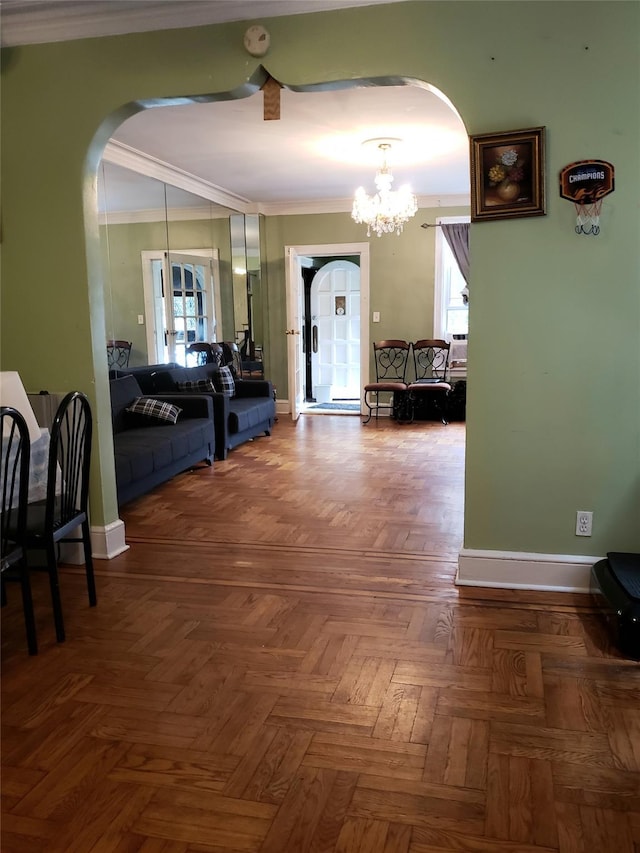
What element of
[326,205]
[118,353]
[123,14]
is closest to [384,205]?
[326,205]

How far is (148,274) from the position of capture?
6121 mm

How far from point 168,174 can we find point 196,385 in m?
1.97

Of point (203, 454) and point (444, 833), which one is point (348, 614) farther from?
point (203, 454)

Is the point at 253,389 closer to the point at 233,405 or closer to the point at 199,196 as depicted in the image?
the point at 233,405

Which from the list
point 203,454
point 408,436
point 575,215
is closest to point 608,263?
point 575,215

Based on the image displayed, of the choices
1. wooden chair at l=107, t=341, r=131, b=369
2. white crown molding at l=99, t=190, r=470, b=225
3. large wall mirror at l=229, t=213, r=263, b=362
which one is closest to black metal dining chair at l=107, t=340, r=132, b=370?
wooden chair at l=107, t=341, r=131, b=369

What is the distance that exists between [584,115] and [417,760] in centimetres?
239

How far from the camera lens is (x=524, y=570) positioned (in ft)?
9.37

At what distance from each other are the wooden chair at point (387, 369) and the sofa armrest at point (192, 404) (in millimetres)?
2753

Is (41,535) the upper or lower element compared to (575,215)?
lower

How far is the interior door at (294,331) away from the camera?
26.1 ft

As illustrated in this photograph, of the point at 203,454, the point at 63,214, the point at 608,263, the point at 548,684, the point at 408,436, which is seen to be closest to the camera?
the point at 548,684

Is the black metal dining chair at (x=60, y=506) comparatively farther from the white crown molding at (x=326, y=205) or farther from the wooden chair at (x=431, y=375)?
the white crown molding at (x=326, y=205)

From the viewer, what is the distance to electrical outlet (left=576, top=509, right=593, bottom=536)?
276cm
